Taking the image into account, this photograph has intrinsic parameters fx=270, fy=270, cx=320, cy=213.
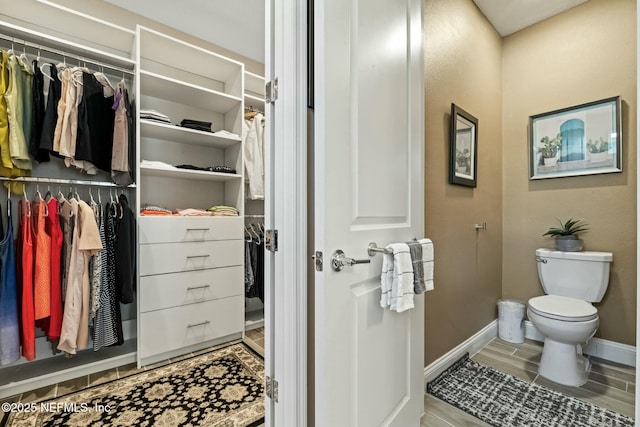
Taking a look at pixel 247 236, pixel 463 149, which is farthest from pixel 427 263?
pixel 247 236

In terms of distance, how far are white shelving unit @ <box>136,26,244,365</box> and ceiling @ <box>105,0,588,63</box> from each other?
13.4 inches

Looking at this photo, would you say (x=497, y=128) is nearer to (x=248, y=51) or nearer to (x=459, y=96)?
(x=459, y=96)

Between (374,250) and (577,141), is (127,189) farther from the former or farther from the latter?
(577,141)

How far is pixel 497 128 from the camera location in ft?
8.04

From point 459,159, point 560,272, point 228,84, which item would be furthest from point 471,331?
point 228,84

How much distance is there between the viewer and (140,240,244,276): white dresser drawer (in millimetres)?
1922

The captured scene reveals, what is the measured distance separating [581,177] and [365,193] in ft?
7.22

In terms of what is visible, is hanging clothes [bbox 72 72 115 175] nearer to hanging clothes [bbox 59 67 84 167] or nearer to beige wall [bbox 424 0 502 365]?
hanging clothes [bbox 59 67 84 167]

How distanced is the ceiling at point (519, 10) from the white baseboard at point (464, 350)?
8.51ft

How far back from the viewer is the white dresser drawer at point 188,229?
1.92m

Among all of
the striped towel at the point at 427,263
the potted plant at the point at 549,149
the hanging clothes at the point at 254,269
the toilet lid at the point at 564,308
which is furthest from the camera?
the hanging clothes at the point at 254,269

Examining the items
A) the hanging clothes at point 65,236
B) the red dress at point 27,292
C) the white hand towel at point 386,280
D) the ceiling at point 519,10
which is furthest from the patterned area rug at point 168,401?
the ceiling at point 519,10

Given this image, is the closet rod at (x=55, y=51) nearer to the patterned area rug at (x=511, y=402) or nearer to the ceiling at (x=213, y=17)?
the ceiling at (x=213, y=17)

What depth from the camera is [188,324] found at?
207 cm
